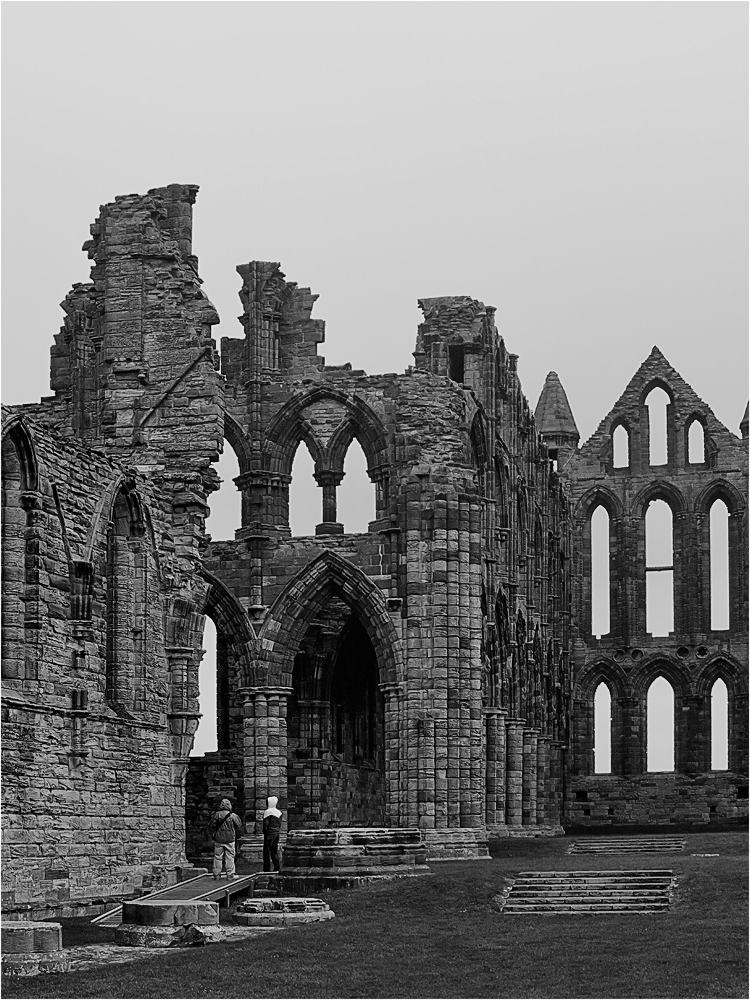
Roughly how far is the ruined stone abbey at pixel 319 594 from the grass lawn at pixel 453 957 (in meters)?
4.66

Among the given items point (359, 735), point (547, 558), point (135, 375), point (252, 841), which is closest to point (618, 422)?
point (547, 558)

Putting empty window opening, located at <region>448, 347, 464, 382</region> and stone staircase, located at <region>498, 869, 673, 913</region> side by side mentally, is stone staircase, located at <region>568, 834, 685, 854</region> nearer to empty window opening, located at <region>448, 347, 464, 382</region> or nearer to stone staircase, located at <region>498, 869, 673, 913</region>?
stone staircase, located at <region>498, 869, 673, 913</region>

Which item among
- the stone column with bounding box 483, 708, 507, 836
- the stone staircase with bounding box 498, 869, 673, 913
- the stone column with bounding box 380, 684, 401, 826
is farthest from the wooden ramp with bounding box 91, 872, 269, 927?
the stone column with bounding box 483, 708, 507, 836

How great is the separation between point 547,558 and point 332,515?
1432 cm

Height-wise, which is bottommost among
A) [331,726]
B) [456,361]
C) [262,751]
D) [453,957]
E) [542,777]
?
[453,957]

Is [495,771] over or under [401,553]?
under

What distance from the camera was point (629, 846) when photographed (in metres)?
41.2

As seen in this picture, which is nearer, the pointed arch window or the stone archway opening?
the pointed arch window

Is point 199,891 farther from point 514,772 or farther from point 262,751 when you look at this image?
point 514,772

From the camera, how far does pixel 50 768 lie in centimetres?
2711

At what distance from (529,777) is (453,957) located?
3398cm

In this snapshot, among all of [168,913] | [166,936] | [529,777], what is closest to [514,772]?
[529,777]

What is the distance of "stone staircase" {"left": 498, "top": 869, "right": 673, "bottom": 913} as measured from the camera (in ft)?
88.0

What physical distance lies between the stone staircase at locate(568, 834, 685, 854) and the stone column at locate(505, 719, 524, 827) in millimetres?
8847
